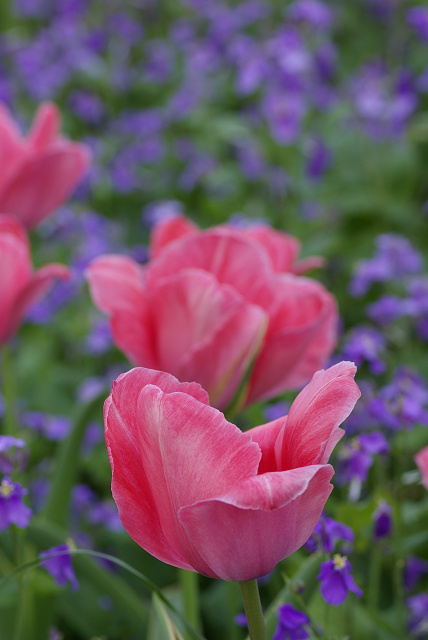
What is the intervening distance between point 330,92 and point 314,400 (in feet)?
6.70

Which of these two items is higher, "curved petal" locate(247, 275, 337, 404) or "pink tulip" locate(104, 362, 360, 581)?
"pink tulip" locate(104, 362, 360, 581)

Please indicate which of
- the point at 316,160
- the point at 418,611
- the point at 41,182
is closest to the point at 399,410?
the point at 418,611

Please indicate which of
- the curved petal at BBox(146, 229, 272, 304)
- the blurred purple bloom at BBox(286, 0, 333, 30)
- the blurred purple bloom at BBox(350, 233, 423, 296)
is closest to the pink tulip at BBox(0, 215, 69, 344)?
the curved petal at BBox(146, 229, 272, 304)

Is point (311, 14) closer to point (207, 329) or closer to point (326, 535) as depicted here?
point (207, 329)

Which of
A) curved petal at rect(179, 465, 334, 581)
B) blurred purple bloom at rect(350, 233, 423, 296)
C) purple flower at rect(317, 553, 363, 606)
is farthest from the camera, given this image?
blurred purple bloom at rect(350, 233, 423, 296)

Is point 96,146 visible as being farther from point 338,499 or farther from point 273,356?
point 273,356

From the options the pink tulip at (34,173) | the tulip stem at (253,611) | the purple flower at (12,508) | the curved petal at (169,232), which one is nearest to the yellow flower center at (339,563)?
the tulip stem at (253,611)

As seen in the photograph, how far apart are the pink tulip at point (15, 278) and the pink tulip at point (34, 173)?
18 centimetres

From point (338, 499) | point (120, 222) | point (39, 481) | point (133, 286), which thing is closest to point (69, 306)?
point (120, 222)

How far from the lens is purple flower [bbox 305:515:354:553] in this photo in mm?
550

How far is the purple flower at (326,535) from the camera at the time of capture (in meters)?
0.55

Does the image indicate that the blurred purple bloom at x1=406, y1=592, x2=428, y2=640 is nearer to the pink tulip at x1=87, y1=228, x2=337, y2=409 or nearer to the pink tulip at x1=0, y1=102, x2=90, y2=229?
the pink tulip at x1=87, y1=228, x2=337, y2=409

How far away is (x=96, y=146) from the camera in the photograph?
236cm

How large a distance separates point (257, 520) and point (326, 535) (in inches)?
7.5
